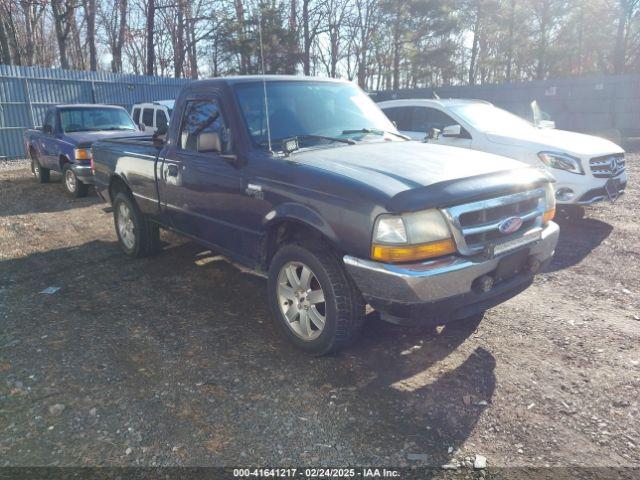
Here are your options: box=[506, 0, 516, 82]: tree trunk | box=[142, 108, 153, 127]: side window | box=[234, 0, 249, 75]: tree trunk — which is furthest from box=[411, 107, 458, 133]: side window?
box=[506, 0, 516, 82]: tree trunk

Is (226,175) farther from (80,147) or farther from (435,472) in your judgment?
(80,147)

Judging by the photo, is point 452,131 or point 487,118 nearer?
point 452,131

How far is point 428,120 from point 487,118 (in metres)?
0.95

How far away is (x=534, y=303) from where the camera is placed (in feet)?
14.5

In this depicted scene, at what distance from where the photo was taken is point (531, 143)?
22.4 ft

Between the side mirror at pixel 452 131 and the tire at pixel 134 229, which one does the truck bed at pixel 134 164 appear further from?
the side mirror at pixel 452 131

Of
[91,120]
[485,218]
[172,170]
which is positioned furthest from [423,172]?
[91,120]

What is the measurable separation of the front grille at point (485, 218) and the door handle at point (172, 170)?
291cm

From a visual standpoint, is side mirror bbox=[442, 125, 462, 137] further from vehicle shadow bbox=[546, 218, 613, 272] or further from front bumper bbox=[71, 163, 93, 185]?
front bumper bbox=[71, 163, 93, 185]

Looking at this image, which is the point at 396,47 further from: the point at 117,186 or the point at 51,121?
the point at 117,186

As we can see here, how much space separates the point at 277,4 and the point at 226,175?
2766cm

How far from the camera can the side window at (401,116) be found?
8422mm

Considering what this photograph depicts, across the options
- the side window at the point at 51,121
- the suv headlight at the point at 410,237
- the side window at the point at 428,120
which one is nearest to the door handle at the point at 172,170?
the suv headlight at the point at 410,237

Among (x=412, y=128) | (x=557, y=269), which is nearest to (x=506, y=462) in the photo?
(x=557, y=269)
